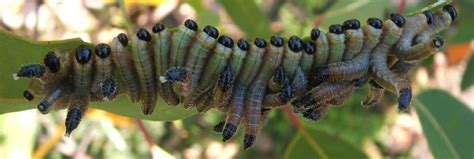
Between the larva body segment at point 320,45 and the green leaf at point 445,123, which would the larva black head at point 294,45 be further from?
the green leaf at point 445,123

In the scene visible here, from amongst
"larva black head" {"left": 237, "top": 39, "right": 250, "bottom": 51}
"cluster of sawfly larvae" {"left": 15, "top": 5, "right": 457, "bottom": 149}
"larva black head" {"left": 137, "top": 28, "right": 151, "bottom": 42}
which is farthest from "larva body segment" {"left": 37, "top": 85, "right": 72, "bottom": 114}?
"larva black head" {"left": 237, "top": 39, "right": 250, "bottom": 51}

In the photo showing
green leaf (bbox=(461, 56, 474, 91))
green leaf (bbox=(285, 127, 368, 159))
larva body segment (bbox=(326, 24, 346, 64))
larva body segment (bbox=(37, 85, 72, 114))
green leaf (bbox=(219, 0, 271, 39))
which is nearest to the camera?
larva body segment (bbox=(37, 85, 72, 114))

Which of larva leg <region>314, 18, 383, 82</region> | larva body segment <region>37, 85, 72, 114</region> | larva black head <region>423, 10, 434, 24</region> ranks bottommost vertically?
larva body segment <region>37, 85, 72, 114</region>

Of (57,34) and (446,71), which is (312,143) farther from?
(446,71)

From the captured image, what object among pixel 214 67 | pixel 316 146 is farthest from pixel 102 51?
pixel 316 146

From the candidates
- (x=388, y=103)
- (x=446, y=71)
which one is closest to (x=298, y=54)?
(x=388, y=103)

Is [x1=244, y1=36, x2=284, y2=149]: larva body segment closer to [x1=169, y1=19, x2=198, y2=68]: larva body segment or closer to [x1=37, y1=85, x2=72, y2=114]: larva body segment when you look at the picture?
[x1=169, y1=19, x2=198, y2=68]: larva body segment

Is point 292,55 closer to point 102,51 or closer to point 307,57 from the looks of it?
point 307,57
